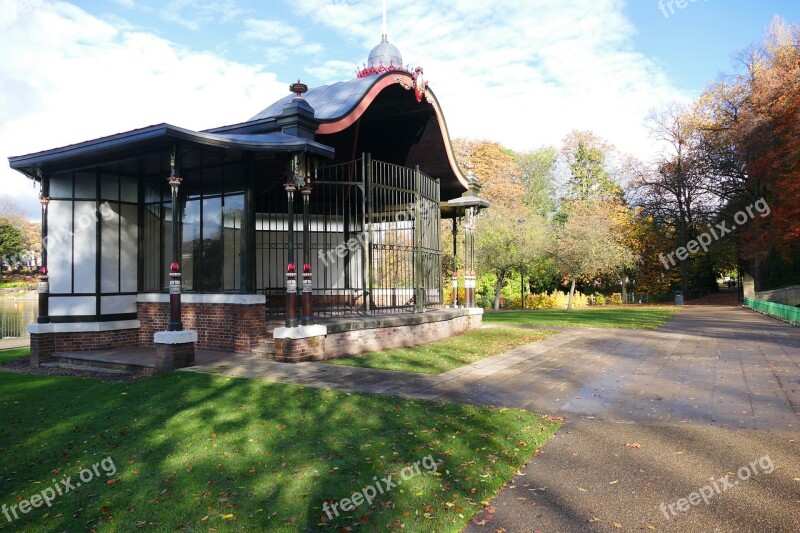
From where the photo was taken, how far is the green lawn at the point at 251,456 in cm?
347

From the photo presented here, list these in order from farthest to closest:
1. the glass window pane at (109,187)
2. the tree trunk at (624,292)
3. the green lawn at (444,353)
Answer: the tree trunk at (624,292) → the glass window pane at (109,187) → the green lawn at (444,353)

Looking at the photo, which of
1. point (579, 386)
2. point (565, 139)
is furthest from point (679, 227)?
point (579, 386)

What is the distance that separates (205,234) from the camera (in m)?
10.1

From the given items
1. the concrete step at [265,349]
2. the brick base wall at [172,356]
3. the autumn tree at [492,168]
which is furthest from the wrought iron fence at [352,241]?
the autumn tree at [492,168]

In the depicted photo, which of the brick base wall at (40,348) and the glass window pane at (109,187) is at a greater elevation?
the glass window pane at (109,187)

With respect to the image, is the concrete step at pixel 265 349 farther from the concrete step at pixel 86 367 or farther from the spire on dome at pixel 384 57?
the spire on dome at pixel 384 57

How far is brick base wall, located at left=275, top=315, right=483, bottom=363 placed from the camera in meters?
8.58

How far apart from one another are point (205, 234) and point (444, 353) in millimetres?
5331

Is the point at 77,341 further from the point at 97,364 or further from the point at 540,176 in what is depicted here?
the point at 540,176

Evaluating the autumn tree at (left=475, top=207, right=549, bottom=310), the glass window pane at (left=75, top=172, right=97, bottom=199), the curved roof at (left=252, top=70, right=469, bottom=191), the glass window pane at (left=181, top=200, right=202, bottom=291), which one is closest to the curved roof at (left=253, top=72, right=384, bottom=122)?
the curved roof at (left=252, top=70, right=469, bottom=191)

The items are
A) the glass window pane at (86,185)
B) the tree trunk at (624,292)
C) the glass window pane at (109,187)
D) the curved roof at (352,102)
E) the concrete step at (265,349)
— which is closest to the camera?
the concrete step at (265,349)

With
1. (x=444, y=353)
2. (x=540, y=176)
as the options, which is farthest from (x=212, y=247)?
(x=540, y=176)

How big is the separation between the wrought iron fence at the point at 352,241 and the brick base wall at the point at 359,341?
76 centimetres

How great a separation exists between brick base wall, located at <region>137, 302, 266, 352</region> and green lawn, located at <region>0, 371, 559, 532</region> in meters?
2.54
